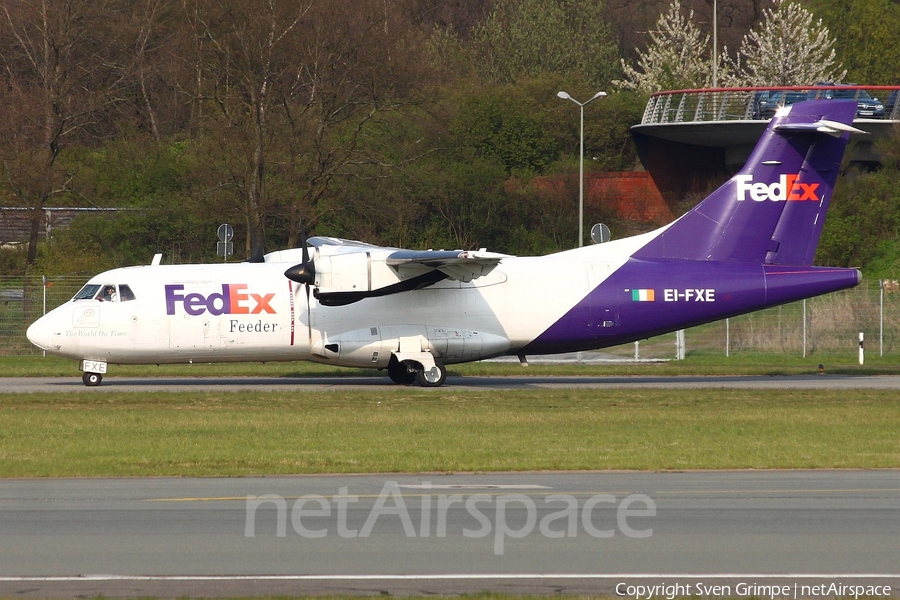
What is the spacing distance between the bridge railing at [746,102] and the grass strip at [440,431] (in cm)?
2870

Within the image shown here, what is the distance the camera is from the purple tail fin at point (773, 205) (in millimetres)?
24844

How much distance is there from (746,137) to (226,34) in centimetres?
2399

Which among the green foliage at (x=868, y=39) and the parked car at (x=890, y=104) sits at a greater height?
the green foliage at (x=868, y=39)

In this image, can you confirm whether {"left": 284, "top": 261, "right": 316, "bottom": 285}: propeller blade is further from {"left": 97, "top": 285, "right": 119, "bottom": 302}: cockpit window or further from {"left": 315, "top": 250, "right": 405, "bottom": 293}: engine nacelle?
{"left": 97, "top": 285, "right": 119, "bottom": 302}: cockpit window

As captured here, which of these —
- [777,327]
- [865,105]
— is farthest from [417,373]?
[865,105]

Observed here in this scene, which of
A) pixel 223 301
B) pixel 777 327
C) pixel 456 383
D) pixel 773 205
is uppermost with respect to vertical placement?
pixel 773 205

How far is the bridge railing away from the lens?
49.1 meters

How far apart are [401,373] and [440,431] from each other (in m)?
8.11

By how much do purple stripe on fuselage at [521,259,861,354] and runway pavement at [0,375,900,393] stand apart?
1486 millimetres

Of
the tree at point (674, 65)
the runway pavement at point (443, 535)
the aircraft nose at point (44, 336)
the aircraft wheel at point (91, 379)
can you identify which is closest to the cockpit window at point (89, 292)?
the aircraft nose at point (44, 336)

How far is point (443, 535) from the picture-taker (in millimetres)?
9117

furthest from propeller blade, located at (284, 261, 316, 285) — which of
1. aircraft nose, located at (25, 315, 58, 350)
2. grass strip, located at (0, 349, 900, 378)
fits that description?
grass strip, located at (0, 349, 900, 378)

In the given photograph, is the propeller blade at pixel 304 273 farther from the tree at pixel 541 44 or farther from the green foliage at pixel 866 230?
the tree at pixel 541 44

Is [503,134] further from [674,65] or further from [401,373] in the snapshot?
[401,373]
